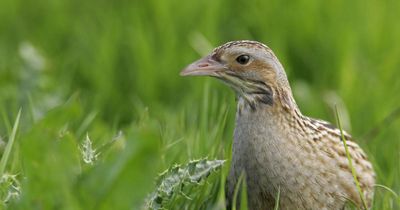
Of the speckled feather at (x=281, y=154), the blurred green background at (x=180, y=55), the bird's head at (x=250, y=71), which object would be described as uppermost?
the blurred green background at (x=180, y=55)

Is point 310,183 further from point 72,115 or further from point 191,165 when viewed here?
point 72,115

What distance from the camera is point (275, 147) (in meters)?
4.24

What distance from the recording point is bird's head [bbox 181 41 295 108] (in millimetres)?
4426

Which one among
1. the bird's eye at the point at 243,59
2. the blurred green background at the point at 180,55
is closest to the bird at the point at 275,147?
the bird's eye at the point at 243,59

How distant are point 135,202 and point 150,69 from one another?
12.9ft

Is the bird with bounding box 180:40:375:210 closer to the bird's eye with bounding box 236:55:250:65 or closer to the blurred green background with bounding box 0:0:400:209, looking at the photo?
the bird's eye with bounding box 236:55:250:65

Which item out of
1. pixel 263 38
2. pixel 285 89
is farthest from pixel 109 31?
pixel 285 89

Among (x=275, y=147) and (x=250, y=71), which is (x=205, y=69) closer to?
(x=250, y=71)

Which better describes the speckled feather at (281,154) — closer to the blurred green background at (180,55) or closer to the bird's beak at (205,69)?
the bird's beak at (205,69)

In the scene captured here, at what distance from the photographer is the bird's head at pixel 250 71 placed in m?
4.43

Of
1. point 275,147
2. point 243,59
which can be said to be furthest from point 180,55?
point 275,147

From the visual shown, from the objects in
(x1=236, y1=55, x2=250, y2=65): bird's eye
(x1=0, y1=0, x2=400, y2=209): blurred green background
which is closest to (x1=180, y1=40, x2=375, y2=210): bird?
(x1=236, y1=55, x2=250, y2=65): bird's eye

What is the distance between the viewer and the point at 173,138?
5.27 meters

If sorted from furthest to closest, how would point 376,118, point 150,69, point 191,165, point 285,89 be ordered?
point 150,69 < point 376,118 < point 285,89 < point 191,165
